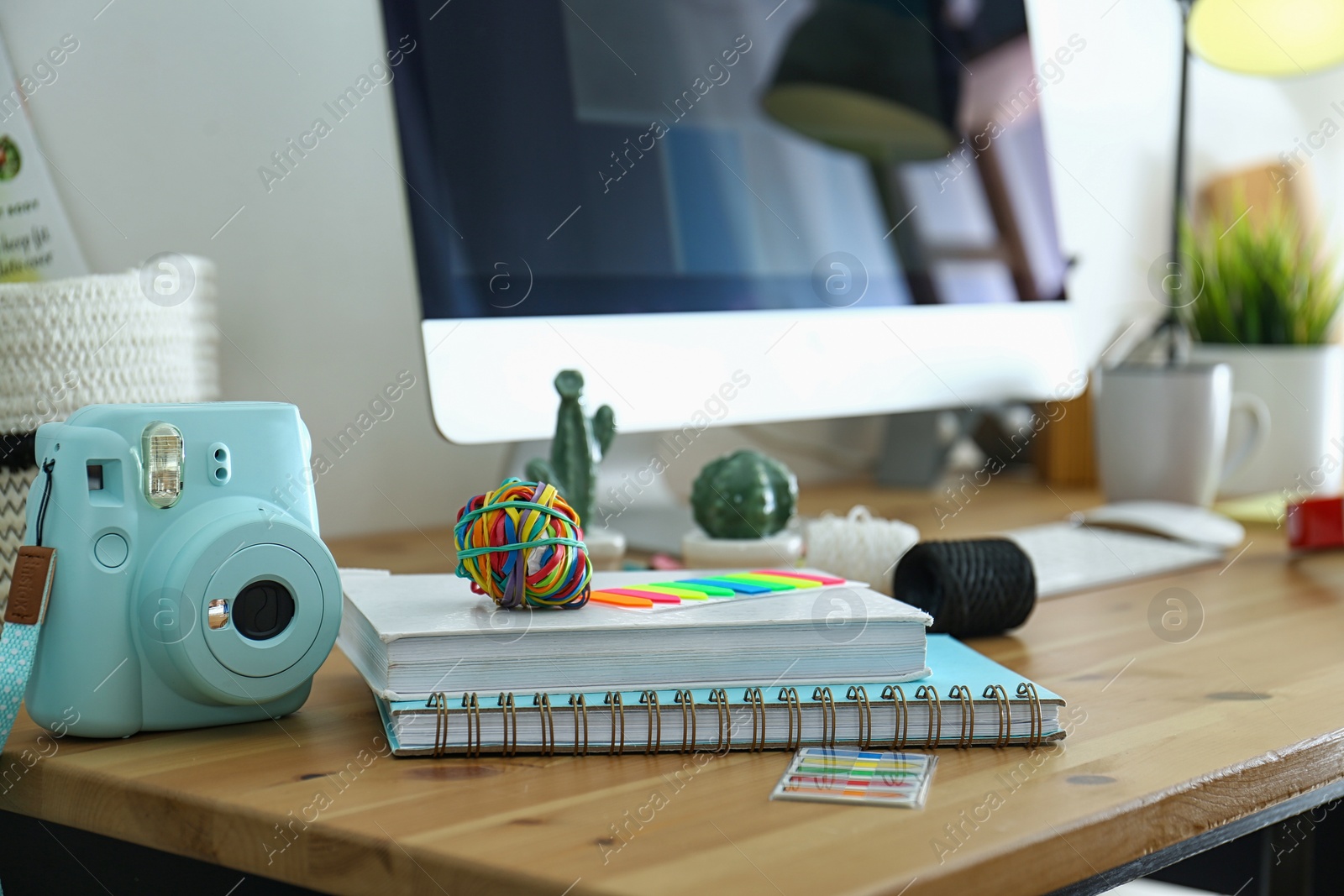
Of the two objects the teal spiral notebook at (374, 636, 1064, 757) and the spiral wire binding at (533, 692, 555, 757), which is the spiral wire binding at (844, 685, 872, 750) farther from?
the spiral wire binding at (533, 692, 555, 757)

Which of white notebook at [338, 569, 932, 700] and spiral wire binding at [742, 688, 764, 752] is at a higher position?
white notebook at [338, 569, 932, 700]

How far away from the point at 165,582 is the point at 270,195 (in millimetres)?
589

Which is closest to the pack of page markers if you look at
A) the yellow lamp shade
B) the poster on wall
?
the poster on wall

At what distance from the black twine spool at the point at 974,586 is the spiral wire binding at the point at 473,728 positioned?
272 mm

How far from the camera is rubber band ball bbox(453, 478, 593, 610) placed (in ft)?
1.52

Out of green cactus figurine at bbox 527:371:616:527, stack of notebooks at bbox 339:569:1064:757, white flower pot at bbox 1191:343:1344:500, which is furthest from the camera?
white flower pot at bbox 1191:343:1344:500

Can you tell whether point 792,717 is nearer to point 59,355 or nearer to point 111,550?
point 111,550

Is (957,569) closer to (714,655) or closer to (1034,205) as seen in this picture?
(714,655)

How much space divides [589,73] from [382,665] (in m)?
0.49

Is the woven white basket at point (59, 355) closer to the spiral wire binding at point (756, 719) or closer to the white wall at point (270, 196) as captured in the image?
the white wall at point (270, 196)

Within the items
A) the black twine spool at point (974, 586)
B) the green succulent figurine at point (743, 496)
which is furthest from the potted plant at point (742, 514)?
the black twine spool at point (974, 586)

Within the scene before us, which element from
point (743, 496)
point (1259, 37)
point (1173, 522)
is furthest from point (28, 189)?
point (1259, 37)

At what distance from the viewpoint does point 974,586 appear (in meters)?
0.60

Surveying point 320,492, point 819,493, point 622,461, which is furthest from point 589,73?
point 819,493
